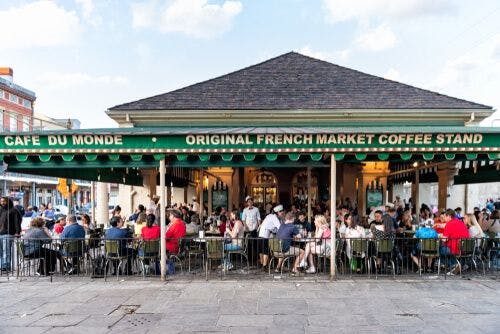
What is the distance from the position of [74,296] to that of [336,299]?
5097 mm

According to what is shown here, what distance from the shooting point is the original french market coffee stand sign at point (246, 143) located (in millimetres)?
9031

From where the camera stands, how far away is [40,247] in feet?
31.7

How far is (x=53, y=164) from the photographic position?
33.0ft

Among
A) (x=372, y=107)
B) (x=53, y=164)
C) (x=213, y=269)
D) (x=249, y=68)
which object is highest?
(x=249, y=68)

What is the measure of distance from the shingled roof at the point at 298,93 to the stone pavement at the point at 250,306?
27.8ft

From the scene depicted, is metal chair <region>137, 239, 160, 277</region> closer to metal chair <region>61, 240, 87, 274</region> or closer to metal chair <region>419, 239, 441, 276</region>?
metal chair <region>61, 240, 87, 274</region>

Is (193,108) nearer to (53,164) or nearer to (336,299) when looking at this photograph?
(53,164)

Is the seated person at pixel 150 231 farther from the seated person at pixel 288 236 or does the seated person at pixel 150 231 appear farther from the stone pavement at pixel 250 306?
the seated person at pixel 288 236

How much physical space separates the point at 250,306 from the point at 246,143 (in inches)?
138

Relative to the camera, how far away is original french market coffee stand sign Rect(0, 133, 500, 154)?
9.03 m

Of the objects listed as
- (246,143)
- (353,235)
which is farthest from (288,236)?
(246,143)

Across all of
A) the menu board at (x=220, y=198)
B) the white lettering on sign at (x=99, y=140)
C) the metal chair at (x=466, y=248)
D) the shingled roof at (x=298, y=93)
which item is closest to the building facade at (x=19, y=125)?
the menu board at (x=220, y=198)

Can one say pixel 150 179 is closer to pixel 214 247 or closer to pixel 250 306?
pixel 214 247

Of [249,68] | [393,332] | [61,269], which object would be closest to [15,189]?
[249,68]
